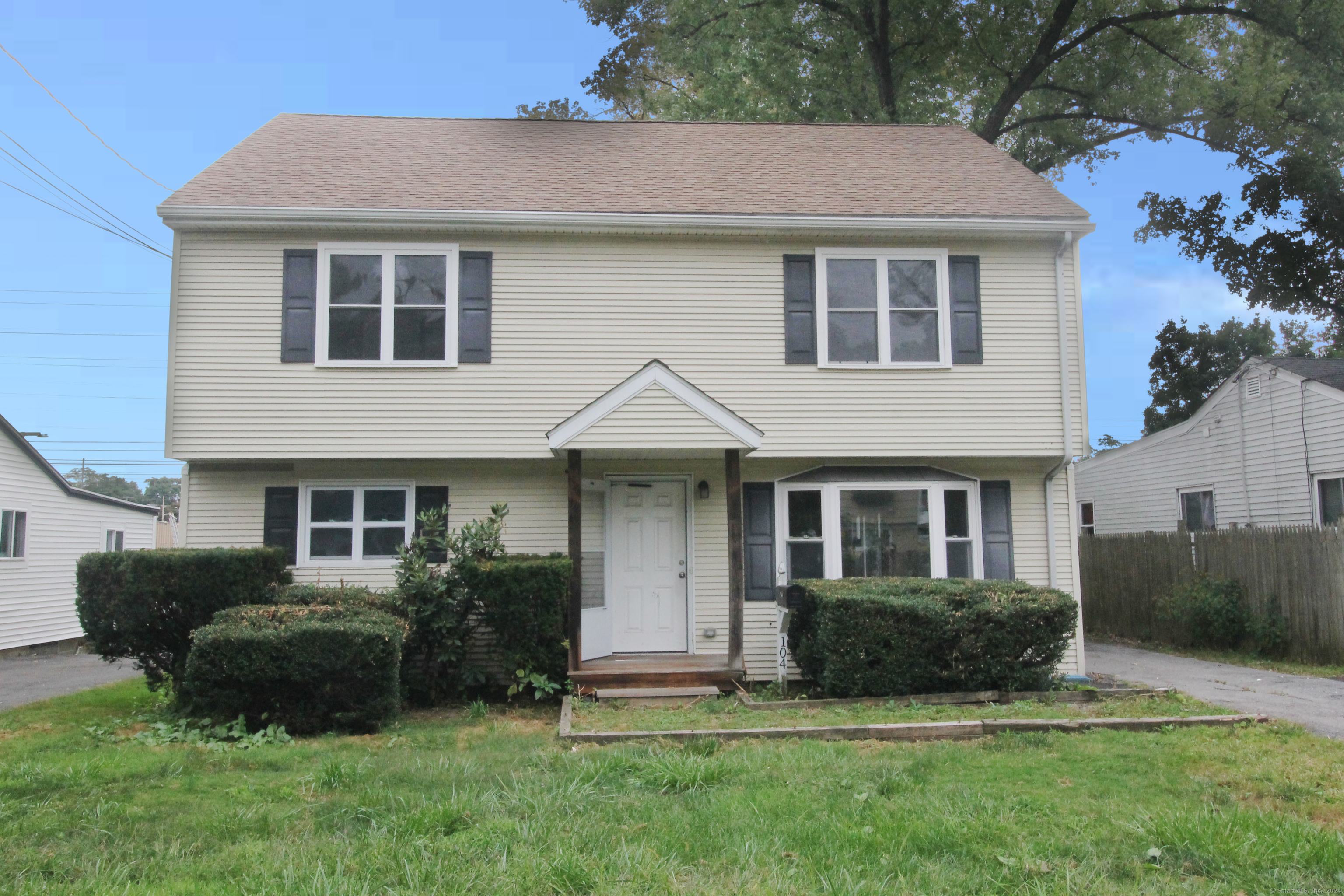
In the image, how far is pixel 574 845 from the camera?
494cm

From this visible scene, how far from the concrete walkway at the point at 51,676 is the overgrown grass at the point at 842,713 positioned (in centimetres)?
637

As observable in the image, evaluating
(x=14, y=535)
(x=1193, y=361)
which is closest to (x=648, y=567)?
(x=14, y=535)

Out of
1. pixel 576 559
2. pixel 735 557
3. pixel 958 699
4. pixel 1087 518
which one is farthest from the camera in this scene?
pixel 1087 518

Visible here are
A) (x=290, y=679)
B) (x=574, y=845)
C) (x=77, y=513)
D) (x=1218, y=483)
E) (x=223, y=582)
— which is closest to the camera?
(x=574, y=845)

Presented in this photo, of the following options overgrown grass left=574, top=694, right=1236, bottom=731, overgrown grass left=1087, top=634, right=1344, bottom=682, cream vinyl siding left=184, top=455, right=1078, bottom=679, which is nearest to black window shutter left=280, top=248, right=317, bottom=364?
cream vinyl siding left=184, top=455, right=1078, bottom=679

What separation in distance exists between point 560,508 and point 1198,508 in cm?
1362

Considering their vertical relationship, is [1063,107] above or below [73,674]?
above

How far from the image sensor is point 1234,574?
15289mm

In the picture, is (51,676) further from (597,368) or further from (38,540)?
(597,368)

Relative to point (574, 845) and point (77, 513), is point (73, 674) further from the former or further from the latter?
point (574, 845)

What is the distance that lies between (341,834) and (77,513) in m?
20.4

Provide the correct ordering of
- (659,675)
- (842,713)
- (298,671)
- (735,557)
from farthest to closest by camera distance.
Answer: (735,557) < (659,675) < (842,713) < (298,671)

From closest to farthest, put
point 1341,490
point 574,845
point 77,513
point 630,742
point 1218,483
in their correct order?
point 574,845
point 630,742
point 1341,490
point 1218,483
point 77,513

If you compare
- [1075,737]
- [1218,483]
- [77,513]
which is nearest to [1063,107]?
[1218,483]
